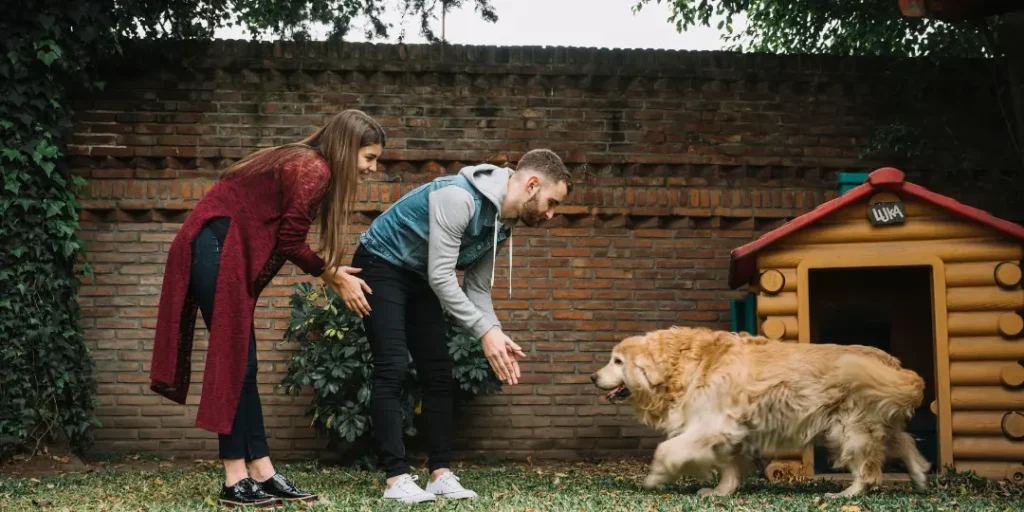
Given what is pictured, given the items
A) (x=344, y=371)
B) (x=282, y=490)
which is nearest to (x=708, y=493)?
(x=282, y=490)

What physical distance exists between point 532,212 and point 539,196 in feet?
0.29

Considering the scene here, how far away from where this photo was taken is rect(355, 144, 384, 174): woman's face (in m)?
4.23

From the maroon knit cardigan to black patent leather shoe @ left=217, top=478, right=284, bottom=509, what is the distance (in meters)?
0.29

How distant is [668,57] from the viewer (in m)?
7.50

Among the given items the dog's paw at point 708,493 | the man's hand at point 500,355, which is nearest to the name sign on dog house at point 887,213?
the dog's paw at point 708,493

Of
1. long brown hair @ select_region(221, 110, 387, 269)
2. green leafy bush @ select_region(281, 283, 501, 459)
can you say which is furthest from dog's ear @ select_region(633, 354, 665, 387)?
green leafy bush @ select_region(281, 283, 501, 459)

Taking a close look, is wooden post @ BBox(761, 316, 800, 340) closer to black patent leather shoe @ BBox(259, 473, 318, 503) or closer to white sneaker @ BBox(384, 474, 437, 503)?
white sneaker @ BBox(384, 474, 437, 503)

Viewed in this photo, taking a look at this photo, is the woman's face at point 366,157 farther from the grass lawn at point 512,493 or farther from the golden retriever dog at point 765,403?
the golden retriever dog at point 765,403

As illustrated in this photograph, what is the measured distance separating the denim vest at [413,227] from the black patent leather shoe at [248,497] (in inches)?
44.6

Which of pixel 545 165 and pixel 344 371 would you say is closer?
pixel 545 165

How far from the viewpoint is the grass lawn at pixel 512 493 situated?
4.20 metres

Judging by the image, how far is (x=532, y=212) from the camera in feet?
14.6

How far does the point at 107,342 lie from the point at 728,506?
4.91 metres

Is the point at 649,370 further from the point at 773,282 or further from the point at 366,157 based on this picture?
the point at 366,157
